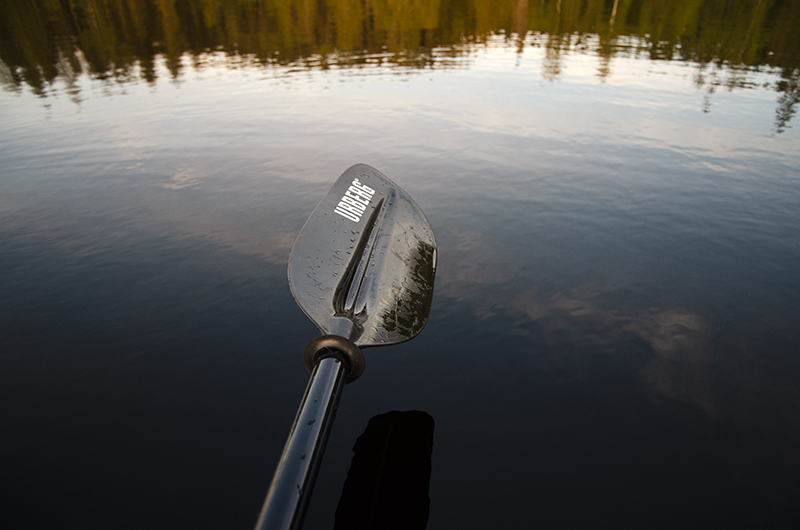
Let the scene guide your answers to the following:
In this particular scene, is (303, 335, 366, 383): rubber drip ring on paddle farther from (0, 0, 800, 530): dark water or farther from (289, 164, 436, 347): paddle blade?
(0, 0, 800, 530): dark water

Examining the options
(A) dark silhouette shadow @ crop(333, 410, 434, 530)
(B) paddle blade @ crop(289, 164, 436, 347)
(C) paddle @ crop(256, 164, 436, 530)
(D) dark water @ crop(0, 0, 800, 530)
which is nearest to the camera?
(C) paddle @ crop(256, 164, 436, 530)

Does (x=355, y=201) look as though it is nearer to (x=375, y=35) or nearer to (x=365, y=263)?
(x=365, y=263)

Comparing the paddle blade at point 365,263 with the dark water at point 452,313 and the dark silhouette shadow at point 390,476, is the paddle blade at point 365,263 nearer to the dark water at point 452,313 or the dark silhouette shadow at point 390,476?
the dark water at point 452,313

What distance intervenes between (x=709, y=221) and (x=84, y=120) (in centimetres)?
1319

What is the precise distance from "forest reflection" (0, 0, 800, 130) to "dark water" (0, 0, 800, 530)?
5.72m

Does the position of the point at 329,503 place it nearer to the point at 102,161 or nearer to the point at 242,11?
the point at 102,161

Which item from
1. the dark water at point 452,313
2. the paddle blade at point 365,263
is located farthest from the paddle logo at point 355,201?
the dark water at point 452,313

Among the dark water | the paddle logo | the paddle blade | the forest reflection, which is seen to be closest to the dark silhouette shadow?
A: the dark water

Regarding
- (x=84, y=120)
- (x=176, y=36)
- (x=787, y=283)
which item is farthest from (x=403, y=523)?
(x=176, y=36)

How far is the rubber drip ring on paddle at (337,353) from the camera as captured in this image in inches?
98.3

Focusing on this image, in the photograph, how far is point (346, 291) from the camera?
3492 mm

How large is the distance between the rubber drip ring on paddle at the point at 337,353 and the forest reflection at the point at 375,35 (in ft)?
37.8

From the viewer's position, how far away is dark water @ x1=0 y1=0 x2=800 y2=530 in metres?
2.64

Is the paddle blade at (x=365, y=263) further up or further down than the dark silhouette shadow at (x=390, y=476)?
further up
